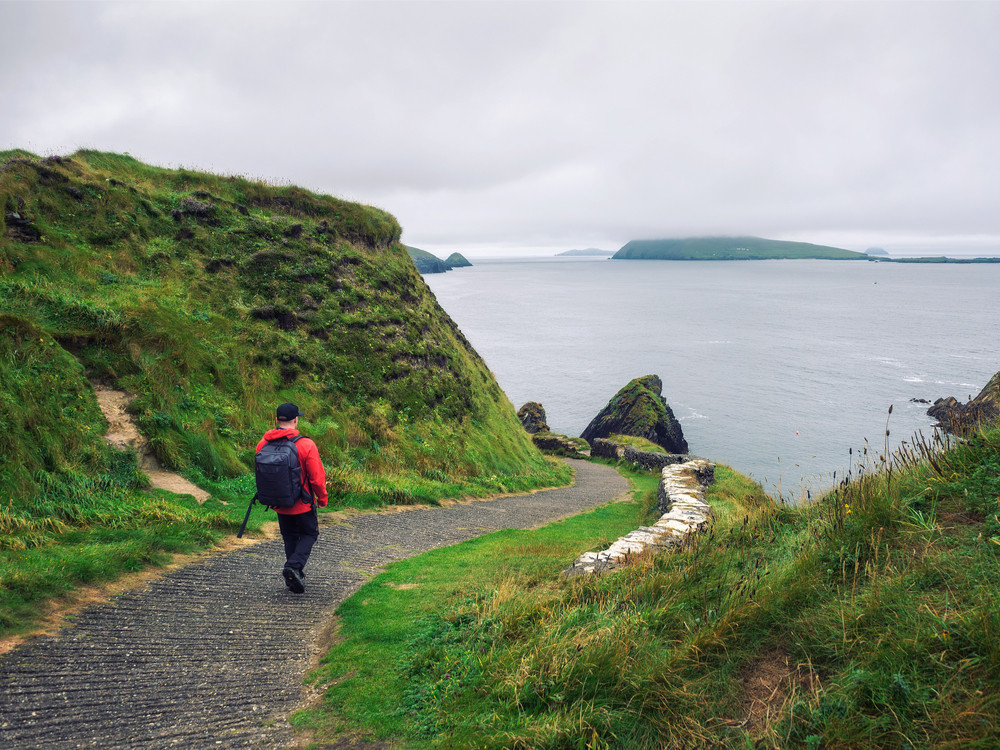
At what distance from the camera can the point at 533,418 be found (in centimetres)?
4597

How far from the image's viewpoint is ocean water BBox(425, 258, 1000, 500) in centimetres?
4431

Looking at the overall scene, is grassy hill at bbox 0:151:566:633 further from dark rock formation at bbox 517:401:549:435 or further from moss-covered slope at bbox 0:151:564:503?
dark rock formation at bbox 517:401:549:435

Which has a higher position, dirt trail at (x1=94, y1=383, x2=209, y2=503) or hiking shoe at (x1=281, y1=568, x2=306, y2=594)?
dirt trail at (x1=94, y1=383, x2=209, y2=503)

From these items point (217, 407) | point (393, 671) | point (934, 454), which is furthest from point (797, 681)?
point (217, 407)

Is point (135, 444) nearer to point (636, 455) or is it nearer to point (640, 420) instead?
point (636, 455)

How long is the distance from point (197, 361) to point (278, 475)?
8.75 metres

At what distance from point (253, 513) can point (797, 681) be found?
9107mm

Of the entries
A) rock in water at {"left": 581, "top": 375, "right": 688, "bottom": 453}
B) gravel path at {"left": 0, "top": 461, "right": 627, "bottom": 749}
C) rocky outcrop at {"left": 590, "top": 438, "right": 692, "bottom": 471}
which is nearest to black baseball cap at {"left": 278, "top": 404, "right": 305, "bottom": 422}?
gravel path at {"left": 0, "top": 461, "right": 627, "bottom": 749}

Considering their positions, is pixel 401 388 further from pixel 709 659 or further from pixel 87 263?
pixel 709 659

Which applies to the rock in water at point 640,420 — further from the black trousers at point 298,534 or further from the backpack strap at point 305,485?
the backpack strap at point 305,485

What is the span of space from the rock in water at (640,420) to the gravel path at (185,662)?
3714 cm

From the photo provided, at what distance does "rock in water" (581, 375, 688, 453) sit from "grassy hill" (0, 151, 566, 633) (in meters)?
19.4

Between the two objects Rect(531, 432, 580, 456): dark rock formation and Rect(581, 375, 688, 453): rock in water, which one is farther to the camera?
Rect(581, 375, 688, 453): rock in water

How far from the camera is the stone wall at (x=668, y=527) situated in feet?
22.9
